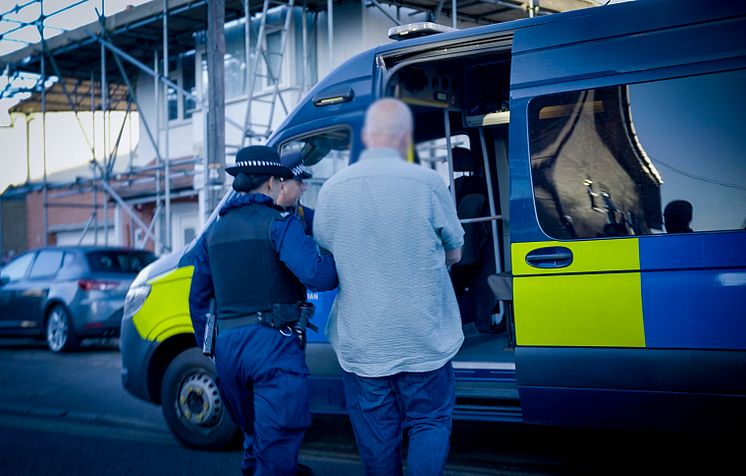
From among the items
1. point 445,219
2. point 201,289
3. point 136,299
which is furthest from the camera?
point 136,299

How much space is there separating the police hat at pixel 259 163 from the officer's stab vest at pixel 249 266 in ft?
0.52

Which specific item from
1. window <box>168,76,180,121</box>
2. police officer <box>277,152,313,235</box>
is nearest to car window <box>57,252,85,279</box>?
window <box>168,76,180,121</box>

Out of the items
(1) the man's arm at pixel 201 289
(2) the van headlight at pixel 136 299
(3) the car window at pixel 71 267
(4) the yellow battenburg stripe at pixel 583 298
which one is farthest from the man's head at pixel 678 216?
(3) the car window at pixel 71 267

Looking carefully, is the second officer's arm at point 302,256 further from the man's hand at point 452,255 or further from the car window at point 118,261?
the car window at point 118,261

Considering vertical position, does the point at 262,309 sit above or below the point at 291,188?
below

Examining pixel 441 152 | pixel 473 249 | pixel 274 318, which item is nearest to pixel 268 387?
pixel 274 318

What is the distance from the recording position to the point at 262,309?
151 inches

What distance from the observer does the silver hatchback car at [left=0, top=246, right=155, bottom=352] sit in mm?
12062

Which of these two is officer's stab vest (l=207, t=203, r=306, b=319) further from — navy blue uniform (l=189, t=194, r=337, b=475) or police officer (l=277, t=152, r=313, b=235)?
police officer (l=277, t=152, r=313, b=235)

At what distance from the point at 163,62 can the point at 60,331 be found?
903cm

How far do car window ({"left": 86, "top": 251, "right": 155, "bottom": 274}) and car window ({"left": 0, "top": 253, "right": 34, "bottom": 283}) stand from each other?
129 cm

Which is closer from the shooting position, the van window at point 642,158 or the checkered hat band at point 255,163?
the checkered hat band at point 255,163

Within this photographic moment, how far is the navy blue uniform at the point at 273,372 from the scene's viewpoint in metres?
3.72

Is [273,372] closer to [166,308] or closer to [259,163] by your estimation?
[259,163]
